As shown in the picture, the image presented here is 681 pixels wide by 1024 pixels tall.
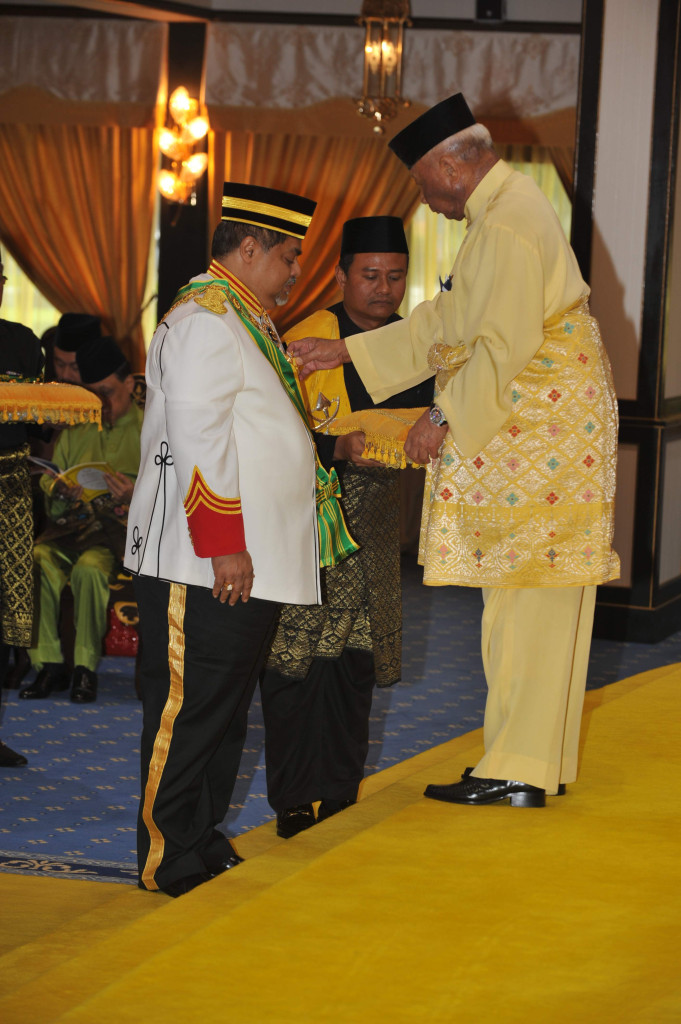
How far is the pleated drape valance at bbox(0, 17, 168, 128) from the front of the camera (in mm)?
8531

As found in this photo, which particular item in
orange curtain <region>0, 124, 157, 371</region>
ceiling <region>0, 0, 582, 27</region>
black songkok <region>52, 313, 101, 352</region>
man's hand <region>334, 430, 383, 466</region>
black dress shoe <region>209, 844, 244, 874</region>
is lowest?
black dress shoe <region>209, 844, 244, 874</region>

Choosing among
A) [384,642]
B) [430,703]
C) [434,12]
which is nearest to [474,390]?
[384,642]

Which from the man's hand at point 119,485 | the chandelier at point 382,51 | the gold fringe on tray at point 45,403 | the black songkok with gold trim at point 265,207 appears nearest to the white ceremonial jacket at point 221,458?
the black songkok with gold trim at point 265,207

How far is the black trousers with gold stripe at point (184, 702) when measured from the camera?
2.47m

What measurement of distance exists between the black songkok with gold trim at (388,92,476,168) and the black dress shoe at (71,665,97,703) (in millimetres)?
2709

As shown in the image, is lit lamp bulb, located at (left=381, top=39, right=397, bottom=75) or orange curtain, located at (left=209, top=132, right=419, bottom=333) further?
orange curtain, located at (left=209, top=132, right=419, bottom=333)

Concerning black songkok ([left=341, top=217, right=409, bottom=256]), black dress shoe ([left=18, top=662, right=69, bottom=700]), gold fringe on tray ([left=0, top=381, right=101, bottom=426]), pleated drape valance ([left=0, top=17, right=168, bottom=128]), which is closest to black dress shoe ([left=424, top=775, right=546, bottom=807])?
black songkok ([left=341, top=217, right=409, bottom=256])

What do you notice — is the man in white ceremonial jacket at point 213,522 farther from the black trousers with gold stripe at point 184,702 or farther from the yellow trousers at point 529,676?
the yellow trousers at point 529,676

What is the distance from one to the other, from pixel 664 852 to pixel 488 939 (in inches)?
23.1

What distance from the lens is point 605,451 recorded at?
8.84ft

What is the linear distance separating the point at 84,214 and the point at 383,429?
657 cm

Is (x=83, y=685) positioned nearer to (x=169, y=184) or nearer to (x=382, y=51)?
(x=382, y=51)

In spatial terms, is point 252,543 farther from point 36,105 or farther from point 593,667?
point 36,105

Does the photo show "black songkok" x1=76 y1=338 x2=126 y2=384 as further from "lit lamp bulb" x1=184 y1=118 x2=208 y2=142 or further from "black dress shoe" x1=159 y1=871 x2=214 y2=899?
"lit lamp bulb" x1=184 y1=118 x2=208 y2=142
